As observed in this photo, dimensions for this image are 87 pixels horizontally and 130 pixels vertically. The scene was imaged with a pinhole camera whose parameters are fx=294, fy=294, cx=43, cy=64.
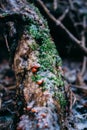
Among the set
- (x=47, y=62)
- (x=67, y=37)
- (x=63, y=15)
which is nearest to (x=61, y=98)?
(x=47, y=62)

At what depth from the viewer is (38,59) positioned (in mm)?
2754

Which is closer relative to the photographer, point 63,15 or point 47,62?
point 47,62

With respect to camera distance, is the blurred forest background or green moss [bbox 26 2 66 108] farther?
the blurred forest background

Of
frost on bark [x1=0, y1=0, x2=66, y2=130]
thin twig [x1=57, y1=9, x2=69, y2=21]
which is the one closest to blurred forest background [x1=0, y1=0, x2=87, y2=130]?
thin twig [x1=57, y1=9, x2=69, y2=21]

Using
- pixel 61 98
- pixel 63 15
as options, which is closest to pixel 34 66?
pixel 61 98

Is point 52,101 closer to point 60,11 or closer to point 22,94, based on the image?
point 22,94

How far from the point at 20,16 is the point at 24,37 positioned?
23 cm

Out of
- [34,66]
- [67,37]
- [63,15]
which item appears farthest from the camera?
[63,15]

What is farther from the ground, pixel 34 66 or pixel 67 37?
pixel 34 66

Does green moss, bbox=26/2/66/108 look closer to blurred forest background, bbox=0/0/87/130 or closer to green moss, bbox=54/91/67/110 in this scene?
green moss, bbox=54/91/67/110

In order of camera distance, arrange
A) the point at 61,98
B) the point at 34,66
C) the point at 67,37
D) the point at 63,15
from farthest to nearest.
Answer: the point at 63,15 < the point at 67,37 < the point at 34,66 < the point at 61,98

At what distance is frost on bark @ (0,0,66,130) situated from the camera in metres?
2.28

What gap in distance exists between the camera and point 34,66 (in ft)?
8.85

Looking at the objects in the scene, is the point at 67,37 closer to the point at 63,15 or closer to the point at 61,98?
the point at 63,15
